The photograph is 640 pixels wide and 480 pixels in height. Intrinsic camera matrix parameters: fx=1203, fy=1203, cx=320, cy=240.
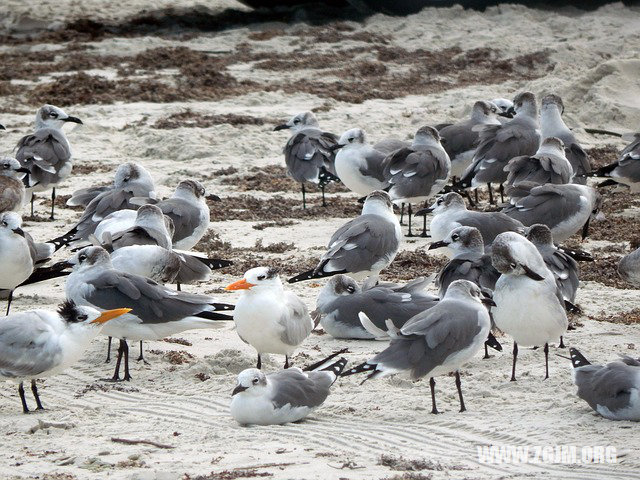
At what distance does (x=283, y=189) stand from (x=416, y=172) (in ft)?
8.33

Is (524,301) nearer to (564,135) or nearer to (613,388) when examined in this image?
(613,388)

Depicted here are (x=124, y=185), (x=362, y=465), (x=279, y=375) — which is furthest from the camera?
(x=124, y=185)

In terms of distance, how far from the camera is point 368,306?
8.50m

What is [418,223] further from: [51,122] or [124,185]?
[51,122]

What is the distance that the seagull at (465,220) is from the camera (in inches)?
377

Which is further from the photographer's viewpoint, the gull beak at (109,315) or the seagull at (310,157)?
the seagull at (310,157)

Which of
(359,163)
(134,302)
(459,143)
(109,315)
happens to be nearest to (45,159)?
(359,163)

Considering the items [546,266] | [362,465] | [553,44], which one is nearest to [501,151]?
[546,266]

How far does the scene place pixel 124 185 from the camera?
36.9 feet

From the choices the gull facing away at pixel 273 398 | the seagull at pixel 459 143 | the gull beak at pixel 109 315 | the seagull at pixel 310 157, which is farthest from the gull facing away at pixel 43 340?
the seagull at pixel 459 143

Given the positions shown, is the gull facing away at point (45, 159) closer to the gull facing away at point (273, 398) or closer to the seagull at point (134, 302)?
the seagull at point (134, 302)

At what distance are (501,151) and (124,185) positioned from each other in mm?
4034

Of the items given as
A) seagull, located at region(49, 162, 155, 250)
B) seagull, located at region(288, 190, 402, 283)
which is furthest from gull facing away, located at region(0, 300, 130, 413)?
seagull, located at region(49, 162, 155, 250)

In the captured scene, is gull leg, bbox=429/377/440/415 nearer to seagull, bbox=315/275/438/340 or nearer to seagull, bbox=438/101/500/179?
seagull, bbox=315/275/438/340
